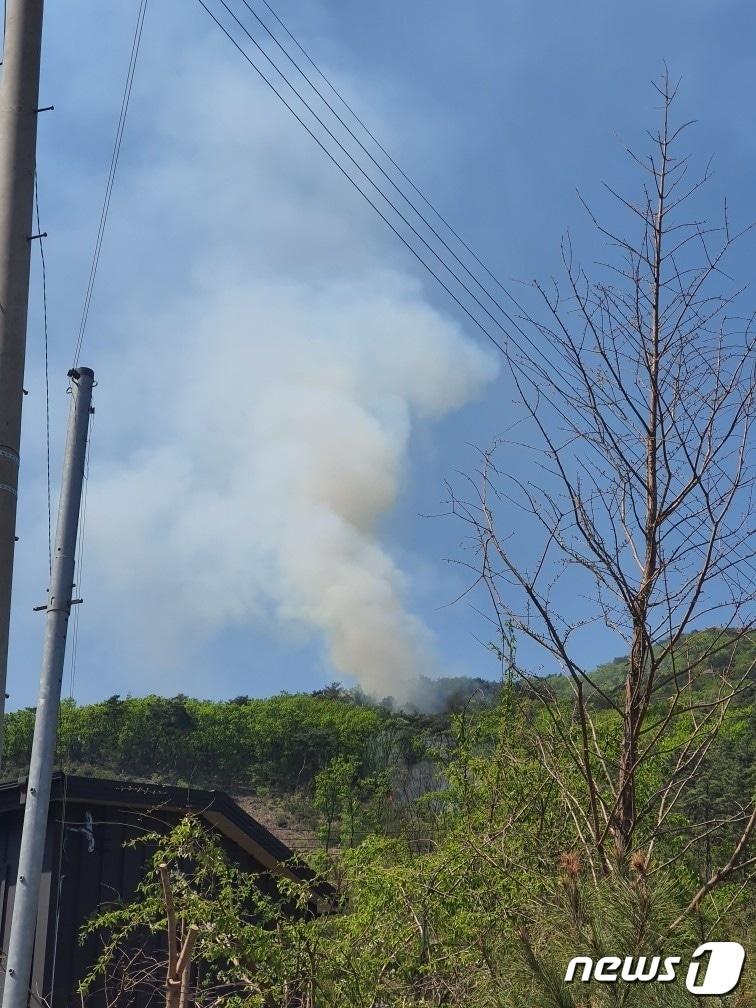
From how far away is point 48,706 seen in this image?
5508 mm

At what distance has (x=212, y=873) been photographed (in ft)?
19.9

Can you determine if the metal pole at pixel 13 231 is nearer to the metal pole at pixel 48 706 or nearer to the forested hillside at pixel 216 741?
the metal pole at pixel 48 706

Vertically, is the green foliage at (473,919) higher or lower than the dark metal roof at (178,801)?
lower

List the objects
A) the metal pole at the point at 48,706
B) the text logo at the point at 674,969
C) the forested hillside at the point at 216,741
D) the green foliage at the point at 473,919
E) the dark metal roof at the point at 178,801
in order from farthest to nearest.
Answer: the forested hillside at the point at 216,741 < the dark metal roof at the point at 178,801 < the metal pole at the point at 48,706 < the green foliage at the point at 473,919 < the text logo at the point at 674,969

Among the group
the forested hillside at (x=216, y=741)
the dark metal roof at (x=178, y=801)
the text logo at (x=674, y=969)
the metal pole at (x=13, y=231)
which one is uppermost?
the forested hillside at (x=216, y=741)

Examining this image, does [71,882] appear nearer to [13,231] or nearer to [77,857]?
[77,857]

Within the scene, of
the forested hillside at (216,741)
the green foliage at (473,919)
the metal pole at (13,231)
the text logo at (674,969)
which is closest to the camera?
the text logo at (674,969)

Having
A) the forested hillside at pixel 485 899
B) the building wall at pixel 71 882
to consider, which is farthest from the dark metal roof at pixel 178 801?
the forested hillside at pixel 485 899

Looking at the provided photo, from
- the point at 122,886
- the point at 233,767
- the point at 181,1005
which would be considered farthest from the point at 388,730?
the point at 181,1005

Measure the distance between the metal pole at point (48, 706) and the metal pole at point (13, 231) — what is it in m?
0.56

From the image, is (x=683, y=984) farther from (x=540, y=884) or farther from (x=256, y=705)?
(x=256, y=705)

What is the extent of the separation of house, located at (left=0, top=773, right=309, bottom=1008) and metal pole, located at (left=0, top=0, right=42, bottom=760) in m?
4.82

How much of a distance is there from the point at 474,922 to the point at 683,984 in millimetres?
2896

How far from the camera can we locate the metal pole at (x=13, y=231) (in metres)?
5.29
